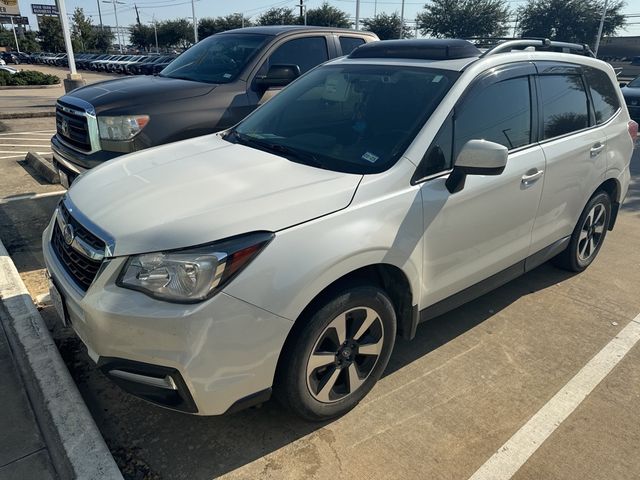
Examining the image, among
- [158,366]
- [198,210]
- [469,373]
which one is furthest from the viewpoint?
[469,373]

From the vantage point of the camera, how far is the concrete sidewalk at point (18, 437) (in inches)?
89.7

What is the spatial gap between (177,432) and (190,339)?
832 mm

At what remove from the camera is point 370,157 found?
267 centimetres

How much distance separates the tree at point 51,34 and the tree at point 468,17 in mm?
44691

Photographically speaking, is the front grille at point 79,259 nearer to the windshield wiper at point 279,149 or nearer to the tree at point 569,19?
the windshield wiper at point 279,149

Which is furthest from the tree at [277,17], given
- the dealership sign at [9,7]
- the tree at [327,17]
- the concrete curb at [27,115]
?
the concrete curb at [27,115]

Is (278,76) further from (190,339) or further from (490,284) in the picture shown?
(190,339)

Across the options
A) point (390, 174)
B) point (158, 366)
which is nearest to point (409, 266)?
point (390, 174)

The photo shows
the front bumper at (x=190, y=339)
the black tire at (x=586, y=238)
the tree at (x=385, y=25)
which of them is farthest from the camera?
the tree at (x=385, y=25)

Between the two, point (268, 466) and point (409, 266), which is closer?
point (268, 466)

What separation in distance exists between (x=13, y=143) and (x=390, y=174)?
920cm

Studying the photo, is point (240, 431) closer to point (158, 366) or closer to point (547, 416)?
point (158, 366)

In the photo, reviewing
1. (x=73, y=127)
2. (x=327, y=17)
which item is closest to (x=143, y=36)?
(x=327, y=17)

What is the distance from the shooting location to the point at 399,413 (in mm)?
2732
